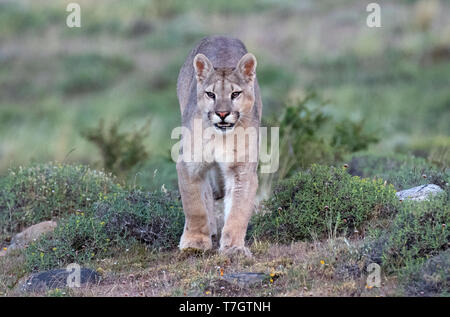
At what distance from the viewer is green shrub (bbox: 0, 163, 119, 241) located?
11.3m

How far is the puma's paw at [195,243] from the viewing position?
9383mm

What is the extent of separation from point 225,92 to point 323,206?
1.93 metres

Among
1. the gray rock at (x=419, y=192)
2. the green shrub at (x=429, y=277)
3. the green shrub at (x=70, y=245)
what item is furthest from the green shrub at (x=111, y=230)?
the green shrub at (x=429, y=277)

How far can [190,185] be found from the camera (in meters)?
9.34

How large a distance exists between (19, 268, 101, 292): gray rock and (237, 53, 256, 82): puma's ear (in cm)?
276

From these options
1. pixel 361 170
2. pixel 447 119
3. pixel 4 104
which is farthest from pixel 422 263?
pixel 4 104

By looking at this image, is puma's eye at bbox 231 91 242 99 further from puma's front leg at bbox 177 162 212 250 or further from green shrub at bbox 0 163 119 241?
green shrub at bbox 0 163 119 241

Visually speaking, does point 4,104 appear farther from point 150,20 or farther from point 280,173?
→ point 280,173

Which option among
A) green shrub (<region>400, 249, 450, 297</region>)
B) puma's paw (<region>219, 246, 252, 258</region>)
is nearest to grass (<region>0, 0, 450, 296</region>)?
green shrub (<region>400, 249, 450, 297</region>)

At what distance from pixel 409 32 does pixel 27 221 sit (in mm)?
21711

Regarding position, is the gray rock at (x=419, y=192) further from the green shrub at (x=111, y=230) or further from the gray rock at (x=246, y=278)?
the green shrub at (x=111, y=230)

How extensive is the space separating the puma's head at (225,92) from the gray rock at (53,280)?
2.08m

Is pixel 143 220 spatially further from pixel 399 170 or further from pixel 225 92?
pixel 399 170
